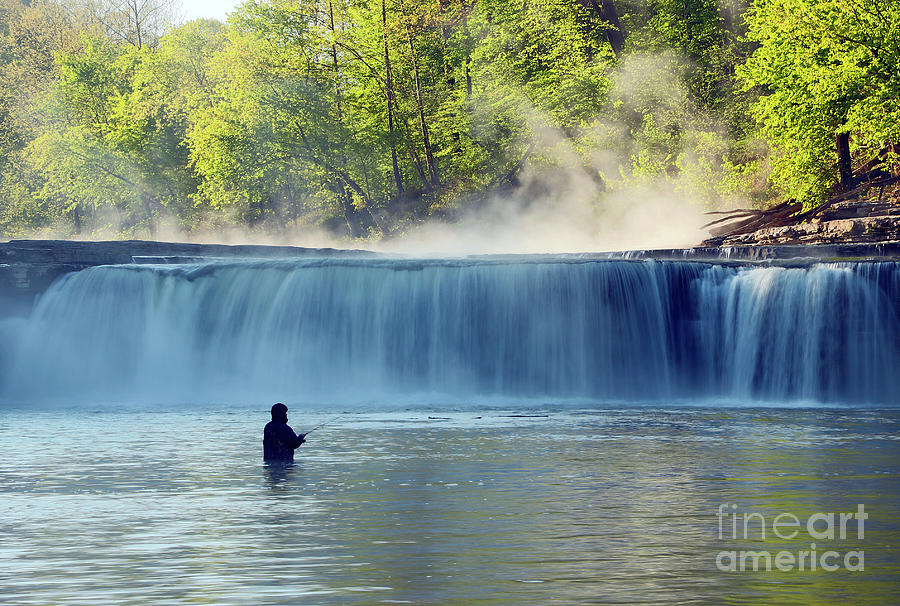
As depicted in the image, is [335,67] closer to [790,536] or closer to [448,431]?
[448,431]

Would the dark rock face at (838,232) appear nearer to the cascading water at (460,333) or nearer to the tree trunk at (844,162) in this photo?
the tree trunk at (844,162)

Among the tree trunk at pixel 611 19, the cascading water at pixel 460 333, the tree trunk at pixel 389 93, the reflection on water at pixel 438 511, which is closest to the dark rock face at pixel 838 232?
the cascading water at pixel 460 333

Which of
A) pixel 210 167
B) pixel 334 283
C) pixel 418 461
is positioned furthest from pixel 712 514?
pixel 210 167

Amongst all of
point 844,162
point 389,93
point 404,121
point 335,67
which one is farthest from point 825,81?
point 335,67

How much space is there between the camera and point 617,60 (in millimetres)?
57969

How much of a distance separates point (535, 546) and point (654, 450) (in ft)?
22.2

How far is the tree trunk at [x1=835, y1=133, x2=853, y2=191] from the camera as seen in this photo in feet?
130

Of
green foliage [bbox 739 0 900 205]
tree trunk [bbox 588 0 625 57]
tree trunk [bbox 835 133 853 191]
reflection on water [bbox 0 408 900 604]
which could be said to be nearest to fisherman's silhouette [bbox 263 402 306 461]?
reflection on water [bbox 0 408 900 604]

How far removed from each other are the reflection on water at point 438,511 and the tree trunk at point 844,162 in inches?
815

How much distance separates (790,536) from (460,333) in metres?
18.6

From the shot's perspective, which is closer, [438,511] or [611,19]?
[438,511]

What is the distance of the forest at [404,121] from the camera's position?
2094 inches

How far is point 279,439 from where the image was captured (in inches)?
608

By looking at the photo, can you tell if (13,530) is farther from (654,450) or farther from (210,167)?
(210,167)
